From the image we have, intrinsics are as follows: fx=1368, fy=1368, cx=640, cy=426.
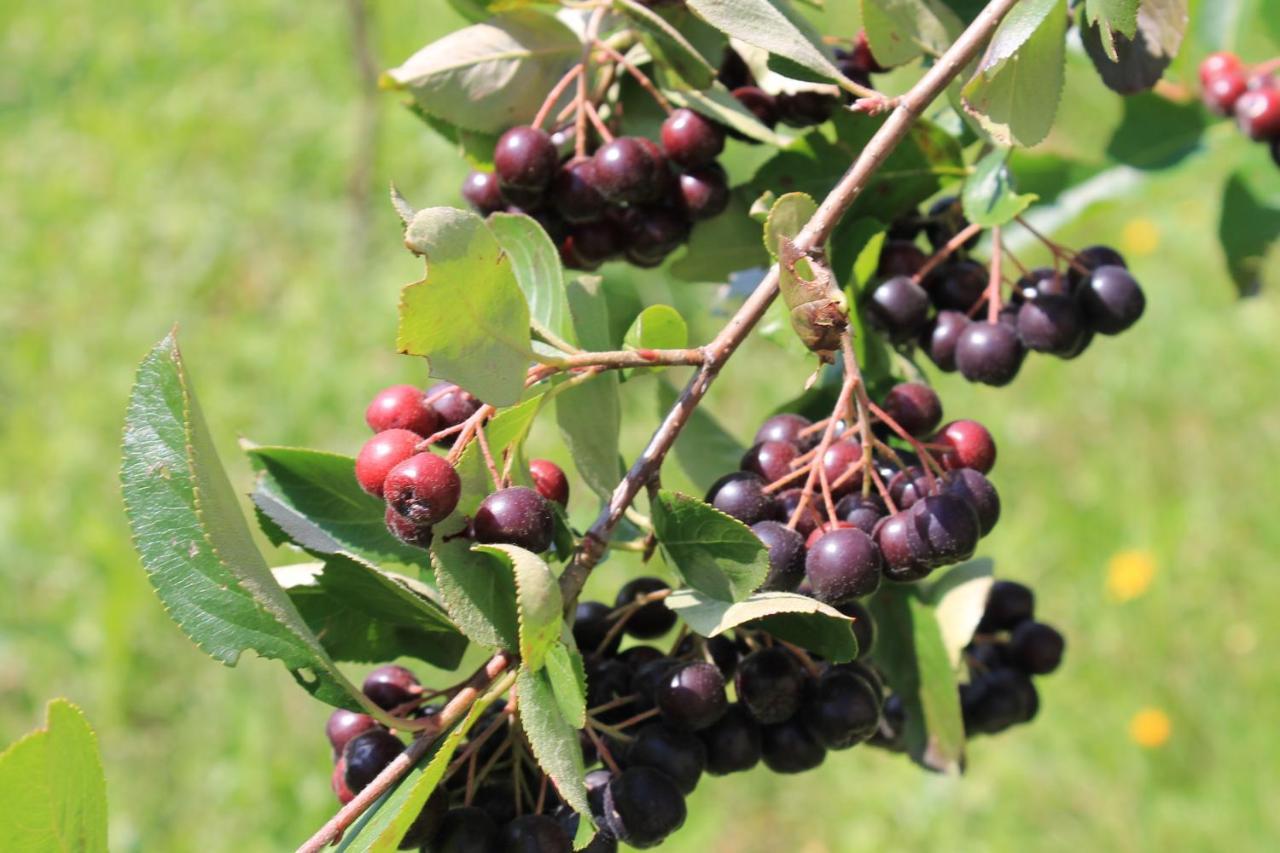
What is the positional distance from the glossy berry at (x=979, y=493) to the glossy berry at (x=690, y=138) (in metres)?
0.36

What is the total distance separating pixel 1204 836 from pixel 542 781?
2225 mm

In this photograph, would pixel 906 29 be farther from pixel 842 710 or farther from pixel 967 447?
pixel 842 710

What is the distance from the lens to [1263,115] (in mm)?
1677

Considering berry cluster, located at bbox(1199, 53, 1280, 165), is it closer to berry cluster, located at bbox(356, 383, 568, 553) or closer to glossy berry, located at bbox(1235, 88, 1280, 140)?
glossy berry, located at bbox(1235, 88, 1280, 140)

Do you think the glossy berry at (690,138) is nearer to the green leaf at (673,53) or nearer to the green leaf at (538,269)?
the green leaf at (673,53)

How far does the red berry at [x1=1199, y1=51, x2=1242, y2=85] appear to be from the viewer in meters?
1.78

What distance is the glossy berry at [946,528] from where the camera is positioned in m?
1.01

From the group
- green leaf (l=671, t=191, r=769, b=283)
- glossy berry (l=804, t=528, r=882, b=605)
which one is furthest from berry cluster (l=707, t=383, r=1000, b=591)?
green leaf (l=671, t=191, r=769, b=283)

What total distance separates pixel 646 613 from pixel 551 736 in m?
0.33

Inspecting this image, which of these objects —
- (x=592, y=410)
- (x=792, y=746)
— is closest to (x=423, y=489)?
(x=592, y=410)

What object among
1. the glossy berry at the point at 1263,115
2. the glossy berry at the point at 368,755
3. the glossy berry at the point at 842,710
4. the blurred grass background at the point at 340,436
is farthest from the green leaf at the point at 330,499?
the glossy berry at the point at 1263,115

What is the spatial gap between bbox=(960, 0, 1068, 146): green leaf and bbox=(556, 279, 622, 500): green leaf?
32cm

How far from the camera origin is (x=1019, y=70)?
104 cm

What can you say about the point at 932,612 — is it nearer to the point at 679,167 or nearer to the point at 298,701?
the point at 679,167
